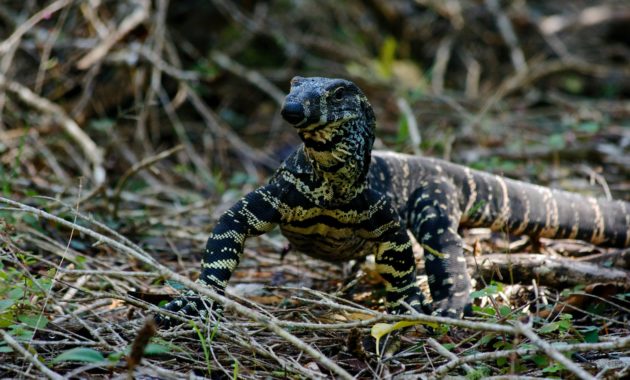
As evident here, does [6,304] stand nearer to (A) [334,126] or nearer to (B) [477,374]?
(A) [334,126]

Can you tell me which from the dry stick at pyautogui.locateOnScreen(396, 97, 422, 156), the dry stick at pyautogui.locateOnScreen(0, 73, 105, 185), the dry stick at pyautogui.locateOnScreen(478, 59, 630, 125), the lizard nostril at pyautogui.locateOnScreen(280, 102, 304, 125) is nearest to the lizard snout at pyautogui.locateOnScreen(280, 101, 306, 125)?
the lizard nostril at pyautogui.locateOnScreen(280, 102, 304, 125)

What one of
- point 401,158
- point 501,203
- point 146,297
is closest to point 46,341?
point 146,297

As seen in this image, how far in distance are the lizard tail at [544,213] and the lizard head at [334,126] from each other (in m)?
1.86

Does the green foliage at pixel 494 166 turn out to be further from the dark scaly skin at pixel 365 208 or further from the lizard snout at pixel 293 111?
the lizard snout at pixel 293 111

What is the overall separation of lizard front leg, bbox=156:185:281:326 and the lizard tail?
6.86 ft

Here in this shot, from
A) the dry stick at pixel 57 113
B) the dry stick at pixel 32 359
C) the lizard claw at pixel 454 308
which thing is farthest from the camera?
the dry stick at pixel 57 113

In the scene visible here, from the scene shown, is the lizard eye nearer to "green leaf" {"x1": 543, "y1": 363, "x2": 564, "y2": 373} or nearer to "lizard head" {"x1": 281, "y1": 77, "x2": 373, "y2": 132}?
"lizard head" {"x1": 281, "y1": 77, "x2": 373, "y2": 132}

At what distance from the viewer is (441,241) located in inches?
190

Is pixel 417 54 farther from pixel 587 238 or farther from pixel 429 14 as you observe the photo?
pixel 587 238

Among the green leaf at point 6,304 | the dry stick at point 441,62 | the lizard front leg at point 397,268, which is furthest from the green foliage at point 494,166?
the green leaf at point 6,304

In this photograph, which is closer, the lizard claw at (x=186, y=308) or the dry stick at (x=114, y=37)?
the lizard claw at (x=186, y=308)

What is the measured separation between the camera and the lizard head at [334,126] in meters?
3.40

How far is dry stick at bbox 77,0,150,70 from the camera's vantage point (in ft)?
24.7

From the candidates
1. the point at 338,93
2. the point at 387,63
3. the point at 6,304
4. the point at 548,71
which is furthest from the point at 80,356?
the point at 548,71
